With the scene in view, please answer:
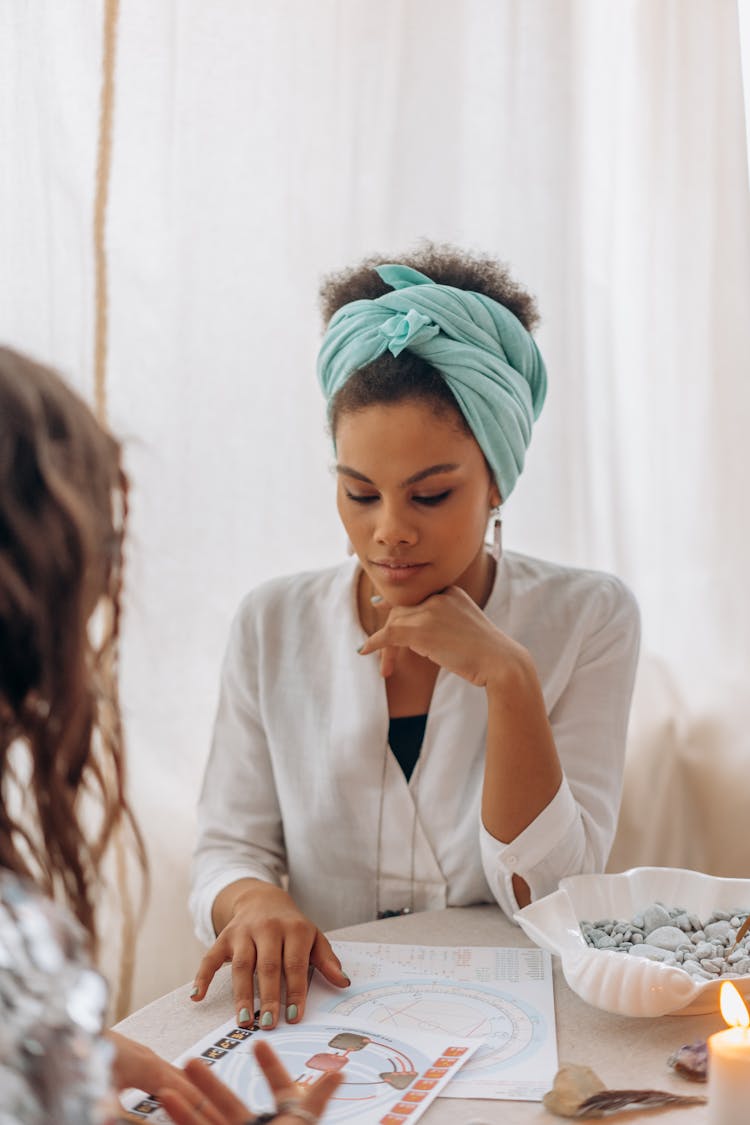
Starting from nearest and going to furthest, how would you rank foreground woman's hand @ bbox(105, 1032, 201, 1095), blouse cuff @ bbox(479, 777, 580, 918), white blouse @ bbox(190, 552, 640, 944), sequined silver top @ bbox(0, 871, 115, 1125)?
sequined silver top @ bbox(0, 871, 115, 1125), foreground woman's hand @ bbox(105, 1032, 201, 1095), blouse cuff @ bbox(479, 777, 580, 918), white blouse @ bbox(190, 552, 640, 944)

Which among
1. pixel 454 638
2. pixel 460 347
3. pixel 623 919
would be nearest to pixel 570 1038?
pixel 623 919

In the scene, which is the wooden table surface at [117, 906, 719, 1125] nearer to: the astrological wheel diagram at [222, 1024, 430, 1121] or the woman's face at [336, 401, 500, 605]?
the astrological wheel diagram at [222, 1024, 430, 1121]

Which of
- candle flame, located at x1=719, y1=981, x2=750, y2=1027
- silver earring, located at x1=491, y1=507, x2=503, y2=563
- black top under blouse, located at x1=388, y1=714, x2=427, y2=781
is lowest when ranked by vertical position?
candle flame, located at x1=719, y1=981, x2=750, y2=1027

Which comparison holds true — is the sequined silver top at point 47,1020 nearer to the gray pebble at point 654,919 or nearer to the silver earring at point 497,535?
the gray pebble at point 654,919

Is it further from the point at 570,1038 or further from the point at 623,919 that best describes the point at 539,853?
the point at 570,1038

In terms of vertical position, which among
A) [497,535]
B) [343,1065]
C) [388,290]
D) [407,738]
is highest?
[388,290]

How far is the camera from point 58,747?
2.64 feet

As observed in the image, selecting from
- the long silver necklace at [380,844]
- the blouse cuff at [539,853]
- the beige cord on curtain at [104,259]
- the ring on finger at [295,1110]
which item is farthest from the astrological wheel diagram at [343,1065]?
the beige cord on curtain at [104,259]

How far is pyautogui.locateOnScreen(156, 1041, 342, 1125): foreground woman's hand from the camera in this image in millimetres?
775

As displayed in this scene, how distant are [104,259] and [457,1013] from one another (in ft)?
4.15

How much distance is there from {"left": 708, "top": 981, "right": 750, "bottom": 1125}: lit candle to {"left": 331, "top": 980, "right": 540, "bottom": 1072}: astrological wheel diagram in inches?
8.9

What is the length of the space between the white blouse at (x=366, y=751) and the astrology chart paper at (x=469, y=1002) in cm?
23

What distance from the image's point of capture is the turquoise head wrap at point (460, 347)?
1373 mm

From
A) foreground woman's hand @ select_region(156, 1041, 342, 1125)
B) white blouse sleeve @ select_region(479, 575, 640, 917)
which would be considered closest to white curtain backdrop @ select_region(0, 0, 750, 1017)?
white blouse sleeve @ select_region(479, 575, 640, 917)
